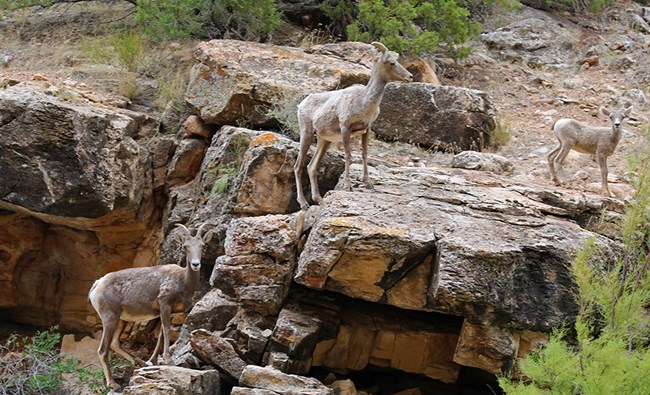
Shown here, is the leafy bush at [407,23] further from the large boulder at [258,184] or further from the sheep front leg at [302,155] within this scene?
the sheep front leg at [302,155]

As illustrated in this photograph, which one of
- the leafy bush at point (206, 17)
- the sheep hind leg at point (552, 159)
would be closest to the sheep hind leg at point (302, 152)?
the sheep hind leg at point (552, 159)

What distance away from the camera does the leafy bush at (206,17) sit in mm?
14969

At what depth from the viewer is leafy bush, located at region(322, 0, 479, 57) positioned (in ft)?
48.7

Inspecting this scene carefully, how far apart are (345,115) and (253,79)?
3216 mm

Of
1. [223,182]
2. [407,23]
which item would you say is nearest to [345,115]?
[223,182]

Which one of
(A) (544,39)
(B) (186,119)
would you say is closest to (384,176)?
(B) (186,119)

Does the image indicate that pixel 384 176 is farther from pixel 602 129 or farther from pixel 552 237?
pixel 602 129

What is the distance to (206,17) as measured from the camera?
1554 cm

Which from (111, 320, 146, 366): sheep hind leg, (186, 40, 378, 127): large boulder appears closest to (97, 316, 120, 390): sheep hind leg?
(111, 320, 146, 366): sheep hind leg

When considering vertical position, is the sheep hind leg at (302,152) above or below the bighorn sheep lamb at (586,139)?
below

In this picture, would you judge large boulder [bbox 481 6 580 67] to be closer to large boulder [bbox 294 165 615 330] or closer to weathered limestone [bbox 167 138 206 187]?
weathered limestone [bbox 167 138 206 187]

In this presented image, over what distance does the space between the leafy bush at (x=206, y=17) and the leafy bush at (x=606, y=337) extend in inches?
350

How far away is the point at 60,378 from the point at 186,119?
15.3ft

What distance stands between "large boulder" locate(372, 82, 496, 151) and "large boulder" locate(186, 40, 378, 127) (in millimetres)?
730
